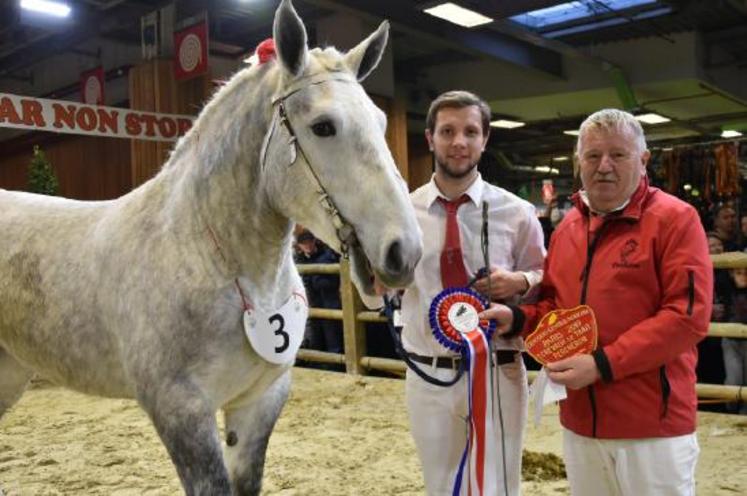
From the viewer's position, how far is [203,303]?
1.60 meters

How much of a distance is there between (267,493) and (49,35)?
9.23 meters

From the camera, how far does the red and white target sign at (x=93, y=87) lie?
33.8ft

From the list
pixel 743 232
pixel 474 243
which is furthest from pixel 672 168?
pixel 474 243

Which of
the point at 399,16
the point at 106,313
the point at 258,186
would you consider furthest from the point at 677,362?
the point at 399,16

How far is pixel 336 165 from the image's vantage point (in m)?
1.45

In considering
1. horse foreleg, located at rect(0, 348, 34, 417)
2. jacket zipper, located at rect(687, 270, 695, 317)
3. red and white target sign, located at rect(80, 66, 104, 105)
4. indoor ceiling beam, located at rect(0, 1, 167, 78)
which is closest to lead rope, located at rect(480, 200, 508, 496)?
jacket zipper, located at rect(687, 270, 695, 317)

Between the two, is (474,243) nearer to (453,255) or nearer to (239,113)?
(453,255)

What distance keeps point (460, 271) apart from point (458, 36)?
787cm

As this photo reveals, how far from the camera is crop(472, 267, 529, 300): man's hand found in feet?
6.16

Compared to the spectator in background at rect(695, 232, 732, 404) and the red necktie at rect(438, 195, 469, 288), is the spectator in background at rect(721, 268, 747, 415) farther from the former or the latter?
the red necktie at rect(438, 195, 469, 288)

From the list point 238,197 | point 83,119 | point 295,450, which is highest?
point 83,119

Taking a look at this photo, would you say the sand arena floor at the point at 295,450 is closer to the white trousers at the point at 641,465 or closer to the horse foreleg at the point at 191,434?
the white trousers at the point at 641,465

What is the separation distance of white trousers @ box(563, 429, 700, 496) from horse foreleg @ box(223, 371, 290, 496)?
32.3 inches

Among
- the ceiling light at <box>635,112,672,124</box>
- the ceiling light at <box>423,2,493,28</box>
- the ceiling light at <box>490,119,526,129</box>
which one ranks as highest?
the ceiling light at <box>423,2,493,28</box>
